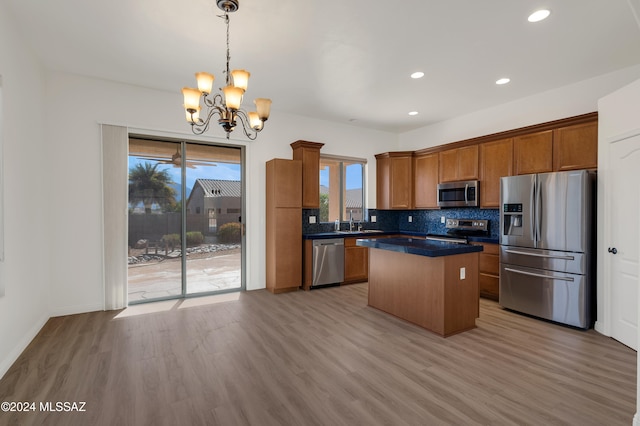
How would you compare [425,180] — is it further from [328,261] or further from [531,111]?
[328,261]

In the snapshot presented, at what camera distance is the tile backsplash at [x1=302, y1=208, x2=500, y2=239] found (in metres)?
5.26

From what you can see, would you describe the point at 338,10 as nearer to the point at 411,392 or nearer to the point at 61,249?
the point at 411,392

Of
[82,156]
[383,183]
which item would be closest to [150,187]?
[82,156]

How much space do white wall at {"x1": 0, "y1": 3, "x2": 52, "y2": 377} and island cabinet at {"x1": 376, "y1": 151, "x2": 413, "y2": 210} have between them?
541 cm

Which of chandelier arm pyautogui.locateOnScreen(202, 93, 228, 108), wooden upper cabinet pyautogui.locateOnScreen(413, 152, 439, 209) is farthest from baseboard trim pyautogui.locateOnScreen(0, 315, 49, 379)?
wooden upper cabinet pyautogui.locateOnScreen(413, 152, 439, 209)

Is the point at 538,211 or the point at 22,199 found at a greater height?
the point at 22,199

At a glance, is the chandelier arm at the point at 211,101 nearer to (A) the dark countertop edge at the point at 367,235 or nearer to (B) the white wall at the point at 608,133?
(A) the dark countertop edge at the point at 367,235

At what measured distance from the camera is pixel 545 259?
3.80 meters

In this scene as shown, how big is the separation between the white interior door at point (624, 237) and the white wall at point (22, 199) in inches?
226

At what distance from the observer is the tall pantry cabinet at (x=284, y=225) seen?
5.06 metres

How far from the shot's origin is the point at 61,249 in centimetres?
391

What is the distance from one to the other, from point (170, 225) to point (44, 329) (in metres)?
1.86

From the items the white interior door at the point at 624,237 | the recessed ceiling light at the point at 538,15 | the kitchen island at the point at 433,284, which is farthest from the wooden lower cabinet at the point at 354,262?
the recessed ceiling light at the point at 538,15

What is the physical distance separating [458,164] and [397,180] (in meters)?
1.26
